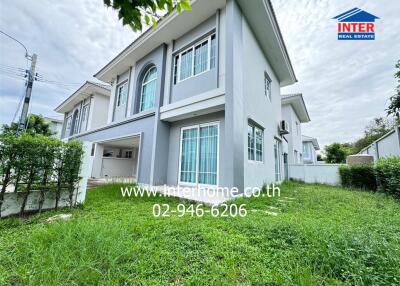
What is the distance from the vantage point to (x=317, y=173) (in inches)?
472

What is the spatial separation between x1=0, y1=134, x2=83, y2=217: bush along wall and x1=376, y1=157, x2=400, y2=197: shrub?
10.3m

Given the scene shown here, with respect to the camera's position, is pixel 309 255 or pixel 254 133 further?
pixel 254 133

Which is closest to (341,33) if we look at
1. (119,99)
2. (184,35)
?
(184,35)

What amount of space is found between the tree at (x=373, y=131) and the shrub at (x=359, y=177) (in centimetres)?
2075

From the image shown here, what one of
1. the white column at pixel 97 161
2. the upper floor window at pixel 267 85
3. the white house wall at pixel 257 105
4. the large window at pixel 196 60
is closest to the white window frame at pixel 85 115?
the white column at pixel 97 161

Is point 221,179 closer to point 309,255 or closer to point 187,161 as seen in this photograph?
point 187,161

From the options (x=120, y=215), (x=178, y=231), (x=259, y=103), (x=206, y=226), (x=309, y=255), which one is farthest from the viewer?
(x=259, y=103)

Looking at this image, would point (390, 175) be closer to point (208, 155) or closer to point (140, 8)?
point (208, 155)

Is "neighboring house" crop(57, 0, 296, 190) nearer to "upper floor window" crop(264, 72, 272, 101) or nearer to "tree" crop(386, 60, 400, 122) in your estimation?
"upper floor window" crop(264, 72, 272, 101)

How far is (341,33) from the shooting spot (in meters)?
6.70

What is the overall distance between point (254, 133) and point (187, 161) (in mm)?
3109

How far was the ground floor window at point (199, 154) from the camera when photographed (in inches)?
247

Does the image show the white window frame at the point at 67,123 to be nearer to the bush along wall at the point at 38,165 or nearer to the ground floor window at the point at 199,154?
the ground floor window at the point at 199,154

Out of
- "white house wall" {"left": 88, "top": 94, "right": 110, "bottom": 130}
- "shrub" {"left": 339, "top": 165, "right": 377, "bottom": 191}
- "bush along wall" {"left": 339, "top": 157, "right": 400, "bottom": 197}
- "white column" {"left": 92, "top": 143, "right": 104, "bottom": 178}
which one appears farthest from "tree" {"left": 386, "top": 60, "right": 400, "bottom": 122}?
"white house wall" {"left": 88, "top": 94, "right": 110, "bottom": 130}
